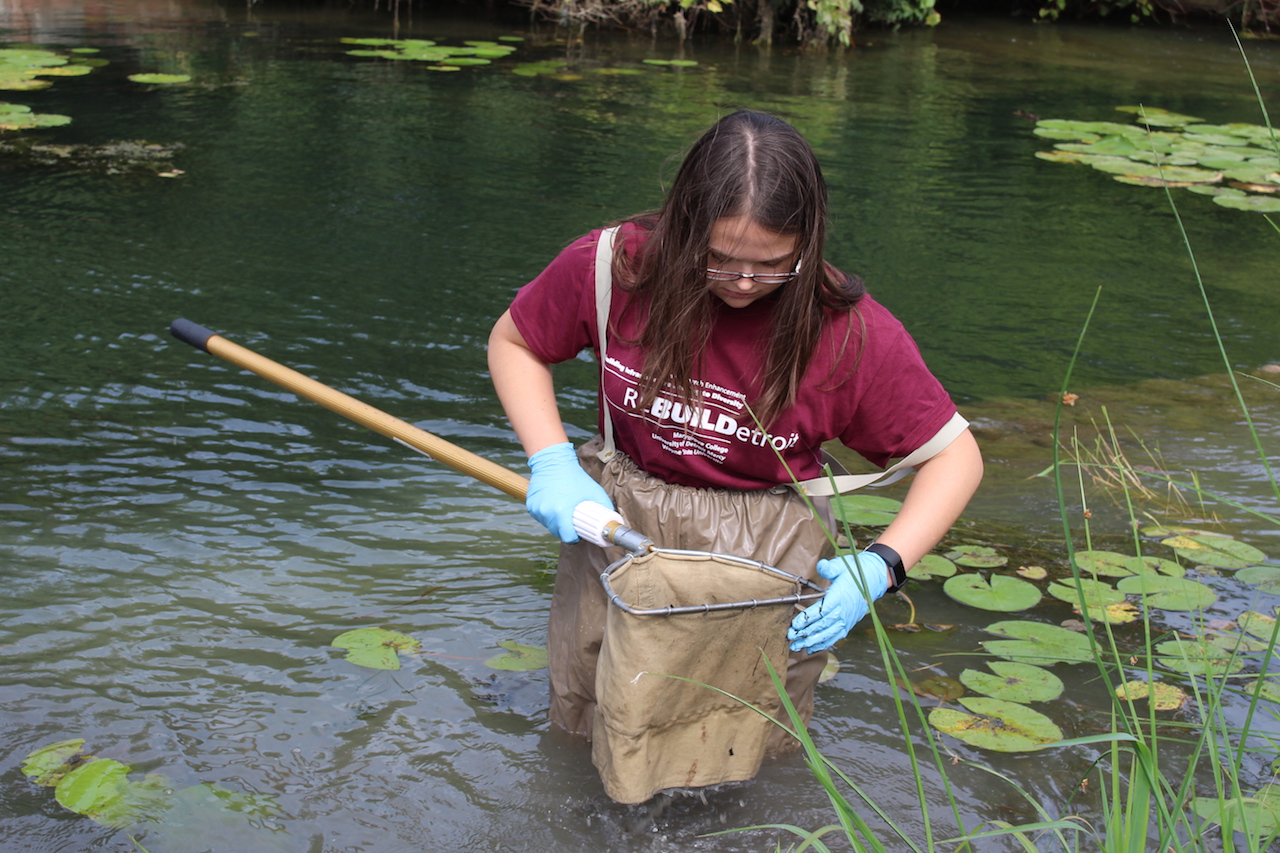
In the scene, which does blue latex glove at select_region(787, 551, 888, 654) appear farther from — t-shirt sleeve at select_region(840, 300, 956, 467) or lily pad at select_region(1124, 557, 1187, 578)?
lily pad at select_region(1124, 557, 1187, 578)

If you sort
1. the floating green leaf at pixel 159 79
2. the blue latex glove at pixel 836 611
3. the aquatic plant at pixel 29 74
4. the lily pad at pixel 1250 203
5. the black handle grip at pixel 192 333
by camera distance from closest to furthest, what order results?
1. the blue latex glove at pixel 836 611
2. the black handle grip at pixel 192 333
3. the aquatic plant at pixel 29 74
4. the lily pad at pixel 1250 203
5. the floating green leaf at pixel 159 79

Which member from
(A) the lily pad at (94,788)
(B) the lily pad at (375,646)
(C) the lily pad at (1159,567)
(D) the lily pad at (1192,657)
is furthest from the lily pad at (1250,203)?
(A) the lily pad at (94,788)

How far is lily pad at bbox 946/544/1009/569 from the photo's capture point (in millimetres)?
3098

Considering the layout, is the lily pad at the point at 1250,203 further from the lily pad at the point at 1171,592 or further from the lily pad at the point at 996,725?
the lily pad at the point at 996,725

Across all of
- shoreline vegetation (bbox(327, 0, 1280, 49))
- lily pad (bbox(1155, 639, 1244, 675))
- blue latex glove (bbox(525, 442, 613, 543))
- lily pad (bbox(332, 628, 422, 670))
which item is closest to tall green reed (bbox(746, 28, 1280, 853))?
lily pad (bbox(1155, 639, 1244, 675))

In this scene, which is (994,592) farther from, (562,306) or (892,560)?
(562,306)

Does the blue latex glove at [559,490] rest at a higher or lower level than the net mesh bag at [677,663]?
higher

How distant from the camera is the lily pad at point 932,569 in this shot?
3.03 meters

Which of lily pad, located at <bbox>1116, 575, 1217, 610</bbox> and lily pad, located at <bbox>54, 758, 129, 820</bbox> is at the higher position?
lily pad, located at <bbox>1116, 575, 1217, 610</bbox>

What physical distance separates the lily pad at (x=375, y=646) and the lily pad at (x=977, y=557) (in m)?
1.56

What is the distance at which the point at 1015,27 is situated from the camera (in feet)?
50.1

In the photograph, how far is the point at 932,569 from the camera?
304cm

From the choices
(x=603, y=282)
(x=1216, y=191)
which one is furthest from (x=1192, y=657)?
(x=1216, y=191)

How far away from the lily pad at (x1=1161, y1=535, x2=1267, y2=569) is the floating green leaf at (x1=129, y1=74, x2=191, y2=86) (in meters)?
7.83
